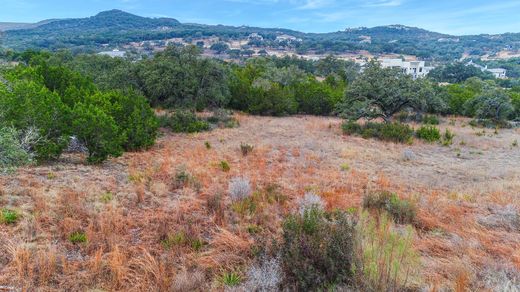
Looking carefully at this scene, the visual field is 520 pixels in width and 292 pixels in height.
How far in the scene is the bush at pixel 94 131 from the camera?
30.8 ft

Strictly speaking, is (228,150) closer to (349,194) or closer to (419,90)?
(349,194)

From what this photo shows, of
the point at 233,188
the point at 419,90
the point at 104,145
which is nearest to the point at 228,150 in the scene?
the point at 104,145

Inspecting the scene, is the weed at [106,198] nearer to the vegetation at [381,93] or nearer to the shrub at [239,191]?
the shrub at [239,191]

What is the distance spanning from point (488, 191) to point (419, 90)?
38.5 feet

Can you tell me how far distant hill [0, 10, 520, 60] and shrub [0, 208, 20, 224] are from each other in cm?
7999

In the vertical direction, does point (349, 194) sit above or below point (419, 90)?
below

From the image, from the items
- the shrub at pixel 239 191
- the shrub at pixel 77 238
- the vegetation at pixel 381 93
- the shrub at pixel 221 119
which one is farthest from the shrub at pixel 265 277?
the vegetation at pixel 381 93

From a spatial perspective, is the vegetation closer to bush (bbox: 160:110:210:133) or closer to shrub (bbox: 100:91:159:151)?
bush (bbox: 160:110:210:133)

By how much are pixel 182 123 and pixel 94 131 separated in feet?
26.8

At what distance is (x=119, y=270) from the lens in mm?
3932

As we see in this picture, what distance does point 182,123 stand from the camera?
17.6 meters

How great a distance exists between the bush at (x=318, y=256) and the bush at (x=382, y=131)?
14318mm

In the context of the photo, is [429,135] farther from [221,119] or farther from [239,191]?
[239,191]

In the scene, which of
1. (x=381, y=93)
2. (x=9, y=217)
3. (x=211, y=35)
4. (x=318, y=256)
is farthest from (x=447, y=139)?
(x=211, y=35)
